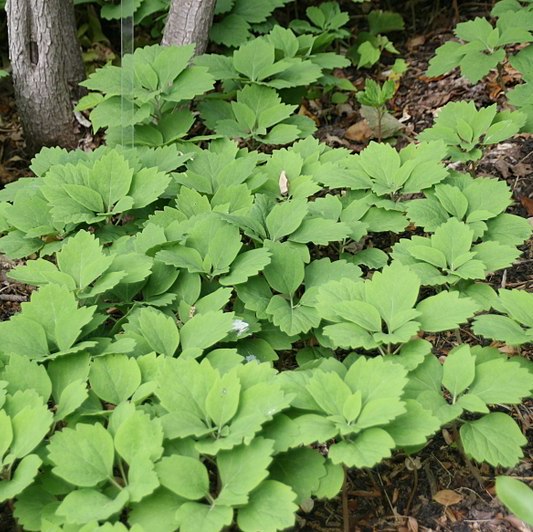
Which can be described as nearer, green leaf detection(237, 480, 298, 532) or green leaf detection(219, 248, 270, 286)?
green leaf detection(237, 480, 298, 532)

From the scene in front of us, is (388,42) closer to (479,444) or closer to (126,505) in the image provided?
(479,444)

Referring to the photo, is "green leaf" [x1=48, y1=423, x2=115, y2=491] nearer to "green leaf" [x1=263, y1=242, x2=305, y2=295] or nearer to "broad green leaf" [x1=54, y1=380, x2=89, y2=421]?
"broad green leaf" [x1=54, y1=380, x2=89, y2=421]

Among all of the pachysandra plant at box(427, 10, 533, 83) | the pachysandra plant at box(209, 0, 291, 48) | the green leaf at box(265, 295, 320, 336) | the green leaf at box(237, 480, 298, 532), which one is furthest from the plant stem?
the pachysandra plant at box(209, 0, 291, 48)

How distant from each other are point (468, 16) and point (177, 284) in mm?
2707

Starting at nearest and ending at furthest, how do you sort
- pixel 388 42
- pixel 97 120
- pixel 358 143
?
pixel 97 120 < pixel 358 143 < pixel 388 42

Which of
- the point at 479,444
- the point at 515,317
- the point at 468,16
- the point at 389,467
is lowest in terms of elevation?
the point at 389,467

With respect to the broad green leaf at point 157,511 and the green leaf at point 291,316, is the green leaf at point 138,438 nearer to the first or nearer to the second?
the broad green leaf at point 157,511

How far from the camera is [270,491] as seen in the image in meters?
1.76

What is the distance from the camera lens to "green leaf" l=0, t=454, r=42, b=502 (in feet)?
5.71

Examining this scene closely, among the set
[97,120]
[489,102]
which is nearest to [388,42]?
[489,102]

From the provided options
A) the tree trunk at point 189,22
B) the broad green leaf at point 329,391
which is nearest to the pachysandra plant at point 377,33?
the tree trunk at point 189,22

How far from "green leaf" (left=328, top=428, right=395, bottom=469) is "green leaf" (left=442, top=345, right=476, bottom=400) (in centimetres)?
29

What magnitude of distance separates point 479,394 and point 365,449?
377 millimetres

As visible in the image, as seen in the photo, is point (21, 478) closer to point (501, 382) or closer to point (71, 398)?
point (71, 398)
